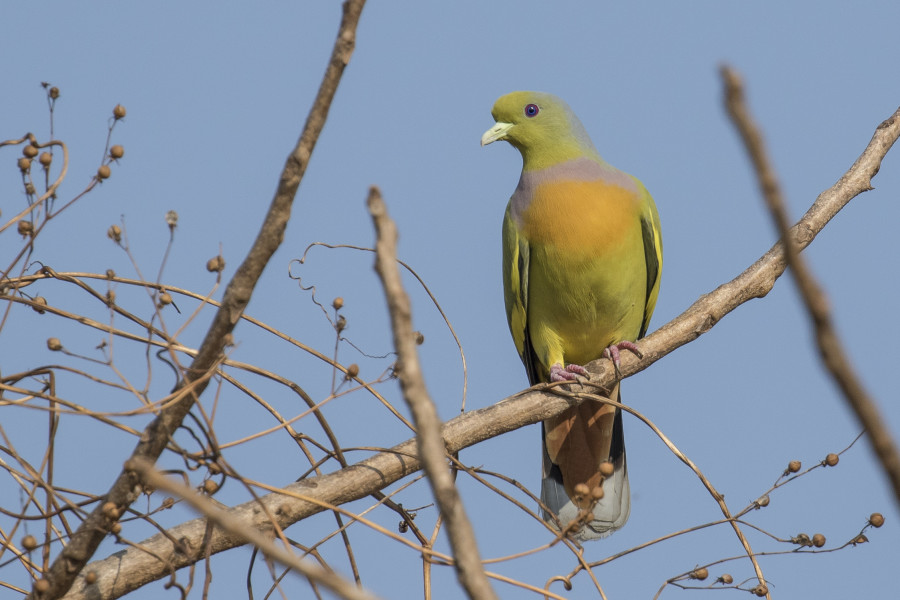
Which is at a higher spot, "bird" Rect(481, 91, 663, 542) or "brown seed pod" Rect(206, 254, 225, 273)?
"bird" Rect(481, 91, 663, 542)

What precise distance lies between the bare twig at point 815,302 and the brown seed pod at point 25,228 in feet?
6.33

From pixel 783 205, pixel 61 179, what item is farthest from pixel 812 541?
pixel 783 205

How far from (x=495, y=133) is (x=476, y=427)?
75.5 inches

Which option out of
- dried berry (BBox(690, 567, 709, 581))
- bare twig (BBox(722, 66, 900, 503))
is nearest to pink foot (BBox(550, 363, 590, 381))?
dried berry (BBox(690, 567, 709, 581))

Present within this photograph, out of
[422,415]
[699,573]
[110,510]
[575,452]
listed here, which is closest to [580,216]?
[575,452]

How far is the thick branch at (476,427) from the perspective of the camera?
7.70ft

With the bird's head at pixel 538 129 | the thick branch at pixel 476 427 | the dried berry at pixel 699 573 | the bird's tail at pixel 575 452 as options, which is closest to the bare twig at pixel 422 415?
the thick branch at pixel 476 427

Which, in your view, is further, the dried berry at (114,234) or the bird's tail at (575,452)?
the bird's tail at (575,452)

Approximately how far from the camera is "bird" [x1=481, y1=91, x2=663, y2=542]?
4.16m

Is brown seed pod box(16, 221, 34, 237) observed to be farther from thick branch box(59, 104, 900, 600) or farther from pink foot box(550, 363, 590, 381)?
pink foot box(550, 363, 590, 381)

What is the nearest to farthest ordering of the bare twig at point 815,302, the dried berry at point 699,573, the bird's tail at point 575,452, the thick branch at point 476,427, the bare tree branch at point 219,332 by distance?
the bare twig at point 815,302 → the bare tree branch at point 219,332 → the thick branch at point 476,427 → the dried berry at point 699,573 → the bird's tail at point 575,452

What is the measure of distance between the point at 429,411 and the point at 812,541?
1960 millimetres

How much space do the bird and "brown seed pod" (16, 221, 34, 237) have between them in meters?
2.35

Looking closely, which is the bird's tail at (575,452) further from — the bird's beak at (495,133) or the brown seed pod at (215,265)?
the brown seed pod at (215,265)
